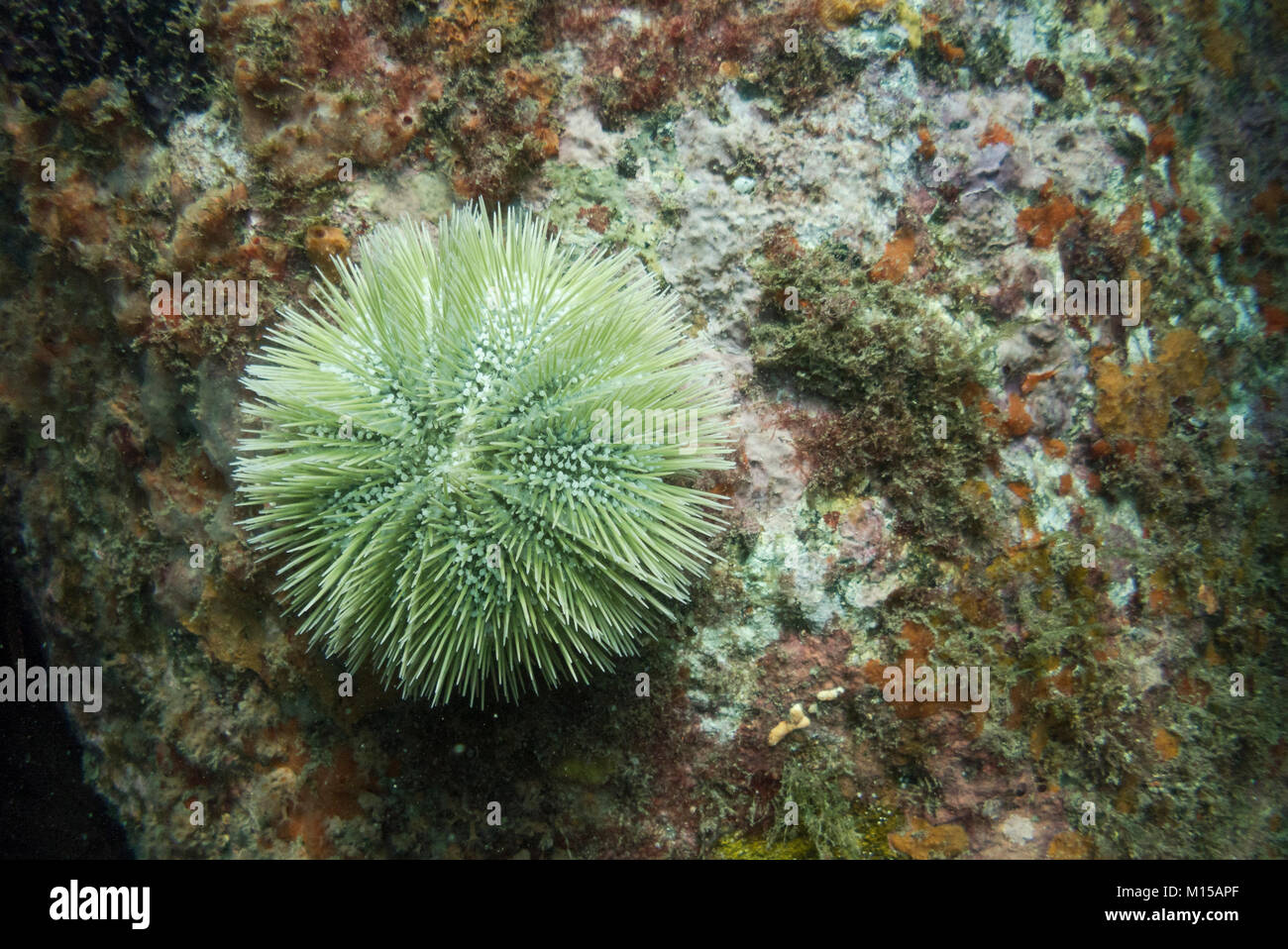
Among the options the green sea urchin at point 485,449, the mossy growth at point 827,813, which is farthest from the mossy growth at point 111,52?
the mossy growth at point 827,813

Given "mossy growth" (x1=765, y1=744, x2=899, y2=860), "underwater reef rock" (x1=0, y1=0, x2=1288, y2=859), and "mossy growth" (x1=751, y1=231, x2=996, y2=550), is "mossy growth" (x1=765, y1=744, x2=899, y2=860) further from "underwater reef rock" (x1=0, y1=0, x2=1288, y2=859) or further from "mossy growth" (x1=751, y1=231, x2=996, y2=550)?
"mossy growth" (x1=751, y1=231, x2=996, y2=550)

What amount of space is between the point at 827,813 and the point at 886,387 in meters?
1.92

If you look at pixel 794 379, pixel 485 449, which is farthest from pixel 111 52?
pixel 794 379

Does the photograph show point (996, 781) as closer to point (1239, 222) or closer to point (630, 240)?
point (630, 240)

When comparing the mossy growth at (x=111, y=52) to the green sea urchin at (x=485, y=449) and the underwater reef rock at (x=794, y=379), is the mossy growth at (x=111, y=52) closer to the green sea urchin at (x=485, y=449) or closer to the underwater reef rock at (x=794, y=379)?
the underwater reef rock at (x=794, y=379)

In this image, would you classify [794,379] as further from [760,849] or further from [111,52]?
[111,52]

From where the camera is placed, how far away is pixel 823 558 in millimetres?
2932

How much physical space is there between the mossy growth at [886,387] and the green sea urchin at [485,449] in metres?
0.66

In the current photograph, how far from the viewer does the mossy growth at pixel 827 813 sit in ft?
9.59

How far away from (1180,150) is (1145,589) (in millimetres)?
2509

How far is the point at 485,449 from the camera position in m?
2.41

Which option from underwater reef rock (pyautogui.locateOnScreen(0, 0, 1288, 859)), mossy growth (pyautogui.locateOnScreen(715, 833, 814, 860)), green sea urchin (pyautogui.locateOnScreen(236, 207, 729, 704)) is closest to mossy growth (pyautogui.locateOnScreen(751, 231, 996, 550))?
underwater reef rock (pyautogui.locateOnScreen(0, 0, 1288, 859))
